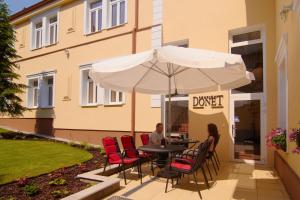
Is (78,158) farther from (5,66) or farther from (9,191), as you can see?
(5,66)

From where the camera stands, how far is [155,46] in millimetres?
10719

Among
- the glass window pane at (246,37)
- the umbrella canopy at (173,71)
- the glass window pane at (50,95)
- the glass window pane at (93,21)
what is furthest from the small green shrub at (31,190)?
the glass window pane at (50,95)

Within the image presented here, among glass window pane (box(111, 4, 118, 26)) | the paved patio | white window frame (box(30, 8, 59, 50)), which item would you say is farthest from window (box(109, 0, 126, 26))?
the paved patio

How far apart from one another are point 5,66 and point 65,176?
33.6ft

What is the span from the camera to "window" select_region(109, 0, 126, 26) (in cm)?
1235

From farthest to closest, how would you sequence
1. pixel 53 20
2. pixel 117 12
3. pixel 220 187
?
1. pixel 53 20
2. pixel 117 12
3. pixel 220 187

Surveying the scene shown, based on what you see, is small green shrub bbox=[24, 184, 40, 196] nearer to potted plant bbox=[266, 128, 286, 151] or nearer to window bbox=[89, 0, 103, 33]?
potted plant bbox=[266, 128, 286, 151]

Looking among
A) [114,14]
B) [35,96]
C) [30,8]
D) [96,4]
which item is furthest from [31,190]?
[30,8]

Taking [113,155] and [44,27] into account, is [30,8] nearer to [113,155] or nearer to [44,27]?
[44,27]

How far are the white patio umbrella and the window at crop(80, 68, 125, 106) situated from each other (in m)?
4.12

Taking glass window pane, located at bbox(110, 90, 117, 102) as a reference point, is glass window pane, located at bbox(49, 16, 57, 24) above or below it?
above

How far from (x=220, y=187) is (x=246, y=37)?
17.8 ft

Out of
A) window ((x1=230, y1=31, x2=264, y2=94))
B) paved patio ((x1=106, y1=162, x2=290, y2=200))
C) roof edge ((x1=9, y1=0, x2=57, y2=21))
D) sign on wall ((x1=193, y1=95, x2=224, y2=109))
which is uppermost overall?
roof edge ((x1=9, y1=0, x2=57, y2=21))

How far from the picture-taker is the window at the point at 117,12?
486 inches
